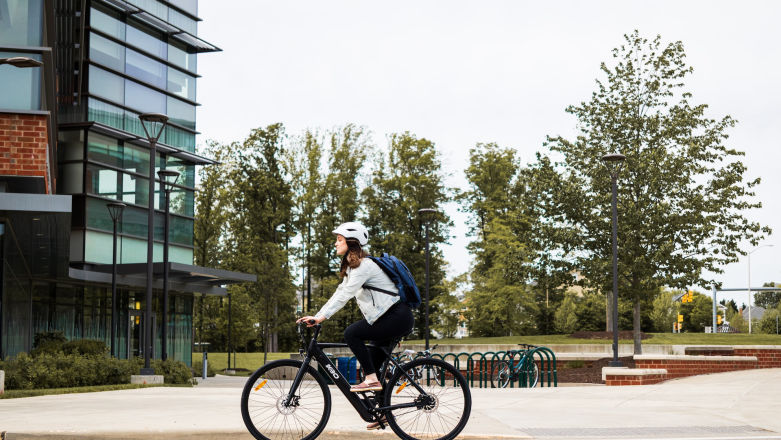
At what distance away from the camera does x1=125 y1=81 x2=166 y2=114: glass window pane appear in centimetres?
3841

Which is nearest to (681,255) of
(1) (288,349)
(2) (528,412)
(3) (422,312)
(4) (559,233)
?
(4) (559,233)

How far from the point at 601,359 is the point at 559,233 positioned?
4.63 meters

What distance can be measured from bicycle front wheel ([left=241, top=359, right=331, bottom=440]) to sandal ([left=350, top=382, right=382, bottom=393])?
0.77ft

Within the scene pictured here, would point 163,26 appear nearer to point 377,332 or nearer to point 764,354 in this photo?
point 764,354

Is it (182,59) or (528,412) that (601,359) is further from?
(182,59)

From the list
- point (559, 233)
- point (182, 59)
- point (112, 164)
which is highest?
point (182, 59)

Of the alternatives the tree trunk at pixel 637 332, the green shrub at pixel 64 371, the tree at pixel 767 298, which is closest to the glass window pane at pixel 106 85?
the green shrub at pixel 64 371

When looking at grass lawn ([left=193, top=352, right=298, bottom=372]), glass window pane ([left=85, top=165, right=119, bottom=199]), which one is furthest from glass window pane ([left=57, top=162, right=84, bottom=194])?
grass lawn ([left=193, top=352, right=298, bottom=372])

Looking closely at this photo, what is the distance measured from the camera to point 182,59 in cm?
4241

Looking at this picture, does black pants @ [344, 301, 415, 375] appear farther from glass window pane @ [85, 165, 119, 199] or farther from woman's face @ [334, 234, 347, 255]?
glass window pane @ [85, 165, 119, 199]

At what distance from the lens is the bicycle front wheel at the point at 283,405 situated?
7.46 meters

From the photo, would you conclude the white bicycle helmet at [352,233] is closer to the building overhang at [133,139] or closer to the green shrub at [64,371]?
the green shrub at [64,371]

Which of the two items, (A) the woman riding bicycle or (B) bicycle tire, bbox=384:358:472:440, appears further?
(B) bicycle tire, bbox=384:358:472:440

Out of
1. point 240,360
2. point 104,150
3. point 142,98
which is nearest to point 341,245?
point 104,150
